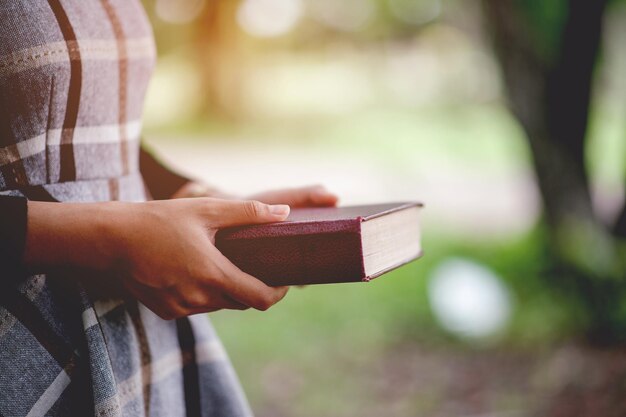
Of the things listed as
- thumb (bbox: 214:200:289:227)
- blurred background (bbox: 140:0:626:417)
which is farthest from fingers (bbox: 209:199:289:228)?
blurred background (bbox: 140:0:626:417)

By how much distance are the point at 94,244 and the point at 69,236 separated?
27 millimetres

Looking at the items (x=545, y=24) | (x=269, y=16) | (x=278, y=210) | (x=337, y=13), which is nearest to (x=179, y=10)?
(x=269, y=16)

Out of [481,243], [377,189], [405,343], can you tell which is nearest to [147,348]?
[405,343]

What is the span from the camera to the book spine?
2.87 ft

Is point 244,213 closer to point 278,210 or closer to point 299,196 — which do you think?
point 278,210

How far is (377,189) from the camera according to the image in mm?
8125

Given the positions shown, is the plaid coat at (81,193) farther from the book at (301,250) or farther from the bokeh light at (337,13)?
the bokeh light at (337,13)

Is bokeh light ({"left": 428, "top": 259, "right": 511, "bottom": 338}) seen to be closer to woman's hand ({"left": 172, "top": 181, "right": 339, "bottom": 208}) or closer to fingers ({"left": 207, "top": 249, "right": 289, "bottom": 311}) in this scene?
woman's hand ({"left": 172, "top": 181, "right": 339, "bottom": 208})

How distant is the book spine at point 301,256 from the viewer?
0.88 metres

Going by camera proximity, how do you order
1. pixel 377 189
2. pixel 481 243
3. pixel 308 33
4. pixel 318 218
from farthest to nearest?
pixel 308 33 < pixel 377 189 < pixel 481 243 < pixel 318 218

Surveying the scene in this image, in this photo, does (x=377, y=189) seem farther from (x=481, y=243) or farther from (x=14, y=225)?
(x=14, y=225)

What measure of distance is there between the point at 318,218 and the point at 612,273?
3366 mm

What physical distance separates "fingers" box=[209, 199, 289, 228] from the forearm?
4.0 inches

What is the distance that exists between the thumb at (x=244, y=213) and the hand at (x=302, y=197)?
0.97 feet
